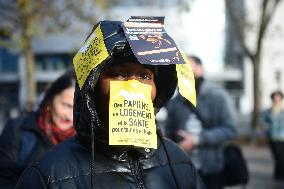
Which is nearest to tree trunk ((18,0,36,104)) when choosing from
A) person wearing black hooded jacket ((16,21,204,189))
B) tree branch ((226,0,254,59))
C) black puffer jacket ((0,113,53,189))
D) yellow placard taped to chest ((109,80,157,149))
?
tree branch ((226,0,254,59))

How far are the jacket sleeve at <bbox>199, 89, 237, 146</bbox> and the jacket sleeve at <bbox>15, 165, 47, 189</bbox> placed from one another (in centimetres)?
284

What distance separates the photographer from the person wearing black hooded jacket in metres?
2.17

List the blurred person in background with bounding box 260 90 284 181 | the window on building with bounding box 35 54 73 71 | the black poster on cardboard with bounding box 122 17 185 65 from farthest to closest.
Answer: the window on building with bounding box 35 54 73 71, the blurred person in background with bounding box 260 90 284 181, the black poster on cardboard with bounding box 122 17 185 65

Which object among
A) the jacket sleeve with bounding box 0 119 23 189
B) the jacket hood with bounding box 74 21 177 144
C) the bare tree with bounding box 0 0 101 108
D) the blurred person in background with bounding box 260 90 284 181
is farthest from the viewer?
the bare tree with bounding box 0 0 101 108

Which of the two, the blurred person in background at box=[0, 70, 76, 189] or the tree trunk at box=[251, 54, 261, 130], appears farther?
the tree trunk at box=[251, 54, 261, 130]

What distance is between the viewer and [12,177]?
3.06 m

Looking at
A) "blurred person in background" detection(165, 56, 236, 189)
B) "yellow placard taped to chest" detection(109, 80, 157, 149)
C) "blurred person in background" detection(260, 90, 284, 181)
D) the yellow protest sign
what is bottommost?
"blurred person in background" detection(260, 90, 284, 181)

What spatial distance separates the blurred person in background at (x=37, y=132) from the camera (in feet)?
10.1

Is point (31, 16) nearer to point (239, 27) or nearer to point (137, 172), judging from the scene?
point (239, 27)

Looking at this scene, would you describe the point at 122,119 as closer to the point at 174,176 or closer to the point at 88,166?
the point at 88,166

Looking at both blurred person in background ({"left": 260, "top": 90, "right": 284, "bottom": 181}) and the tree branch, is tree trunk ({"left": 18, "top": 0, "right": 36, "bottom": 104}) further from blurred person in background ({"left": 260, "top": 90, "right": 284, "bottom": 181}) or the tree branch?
blurred person in background ({"left": 260, "top": 90, "right": 284, "bottom": 181})

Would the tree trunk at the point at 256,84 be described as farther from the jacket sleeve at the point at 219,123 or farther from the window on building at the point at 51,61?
the window on building at the point at 51,61

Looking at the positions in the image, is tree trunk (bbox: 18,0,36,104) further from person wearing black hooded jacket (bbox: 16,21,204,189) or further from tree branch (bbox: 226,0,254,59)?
person wearing black hooded jacket (bbox: 16,21,204,189)

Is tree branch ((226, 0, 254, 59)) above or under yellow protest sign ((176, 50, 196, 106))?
above
